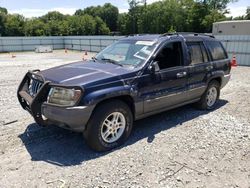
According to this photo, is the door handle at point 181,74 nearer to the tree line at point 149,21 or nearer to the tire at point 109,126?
the tire at point 109,126

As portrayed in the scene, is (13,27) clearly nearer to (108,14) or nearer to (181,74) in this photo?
(108,14)

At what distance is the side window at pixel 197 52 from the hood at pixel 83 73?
1850mm

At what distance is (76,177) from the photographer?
3.55 meters

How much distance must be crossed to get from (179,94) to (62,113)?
2.52m

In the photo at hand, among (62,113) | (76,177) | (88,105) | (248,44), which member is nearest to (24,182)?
(76,177)

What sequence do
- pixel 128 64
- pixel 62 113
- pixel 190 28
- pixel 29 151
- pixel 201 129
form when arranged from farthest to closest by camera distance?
pixel 190 28 < pixel 201 129 < pixel 128 64 < pixel 29 151 < pixel 62 113

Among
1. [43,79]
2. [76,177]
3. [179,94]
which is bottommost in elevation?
[76,177]

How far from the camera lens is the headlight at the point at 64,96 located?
151 inches

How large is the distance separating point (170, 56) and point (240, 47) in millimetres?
11140

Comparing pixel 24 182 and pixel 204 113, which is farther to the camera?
pixel 204 113

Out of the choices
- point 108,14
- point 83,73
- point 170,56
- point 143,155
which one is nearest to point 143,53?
point 170,56

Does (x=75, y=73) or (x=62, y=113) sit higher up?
(x=75, y=73)

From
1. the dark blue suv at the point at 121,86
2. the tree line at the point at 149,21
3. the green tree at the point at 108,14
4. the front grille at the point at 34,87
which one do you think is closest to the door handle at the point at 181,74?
the dark blue suv at the point at 121,86

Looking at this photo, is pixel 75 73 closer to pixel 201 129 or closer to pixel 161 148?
pixel 161 148
